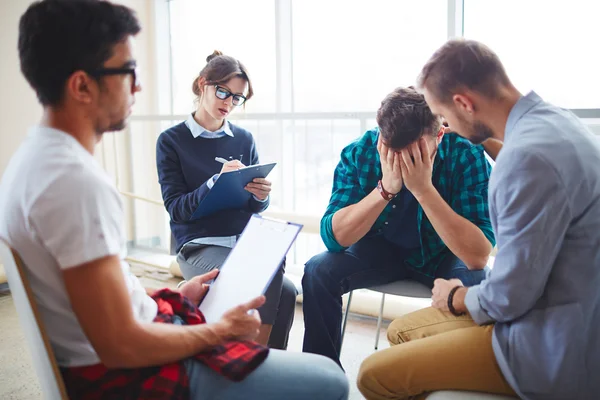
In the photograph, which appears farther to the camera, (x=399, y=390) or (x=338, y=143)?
(x=338, y=143)

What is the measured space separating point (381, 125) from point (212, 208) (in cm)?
68

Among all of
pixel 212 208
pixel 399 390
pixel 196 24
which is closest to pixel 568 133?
pixel 399 390

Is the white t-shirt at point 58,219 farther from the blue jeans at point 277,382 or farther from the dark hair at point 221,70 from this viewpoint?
the dark hair at point 221,70

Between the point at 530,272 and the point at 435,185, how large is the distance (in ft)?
2.25

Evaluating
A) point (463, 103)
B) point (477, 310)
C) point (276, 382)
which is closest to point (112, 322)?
point (276, 382)

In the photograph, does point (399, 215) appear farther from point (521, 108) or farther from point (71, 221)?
point (71, 221)

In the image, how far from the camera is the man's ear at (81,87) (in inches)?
33.3

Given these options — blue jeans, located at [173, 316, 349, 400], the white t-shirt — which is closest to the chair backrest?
the white t-shirt

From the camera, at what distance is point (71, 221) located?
757 millimetres

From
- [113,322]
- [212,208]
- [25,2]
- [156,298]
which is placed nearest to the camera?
[113,322]

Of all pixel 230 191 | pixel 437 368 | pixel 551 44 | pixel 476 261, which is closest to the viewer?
pixel 437 368

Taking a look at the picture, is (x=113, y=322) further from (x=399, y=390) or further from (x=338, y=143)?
(x=338, y=143)

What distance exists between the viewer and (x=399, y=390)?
1109 millimetres

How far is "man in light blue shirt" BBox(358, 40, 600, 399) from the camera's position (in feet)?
3.01
